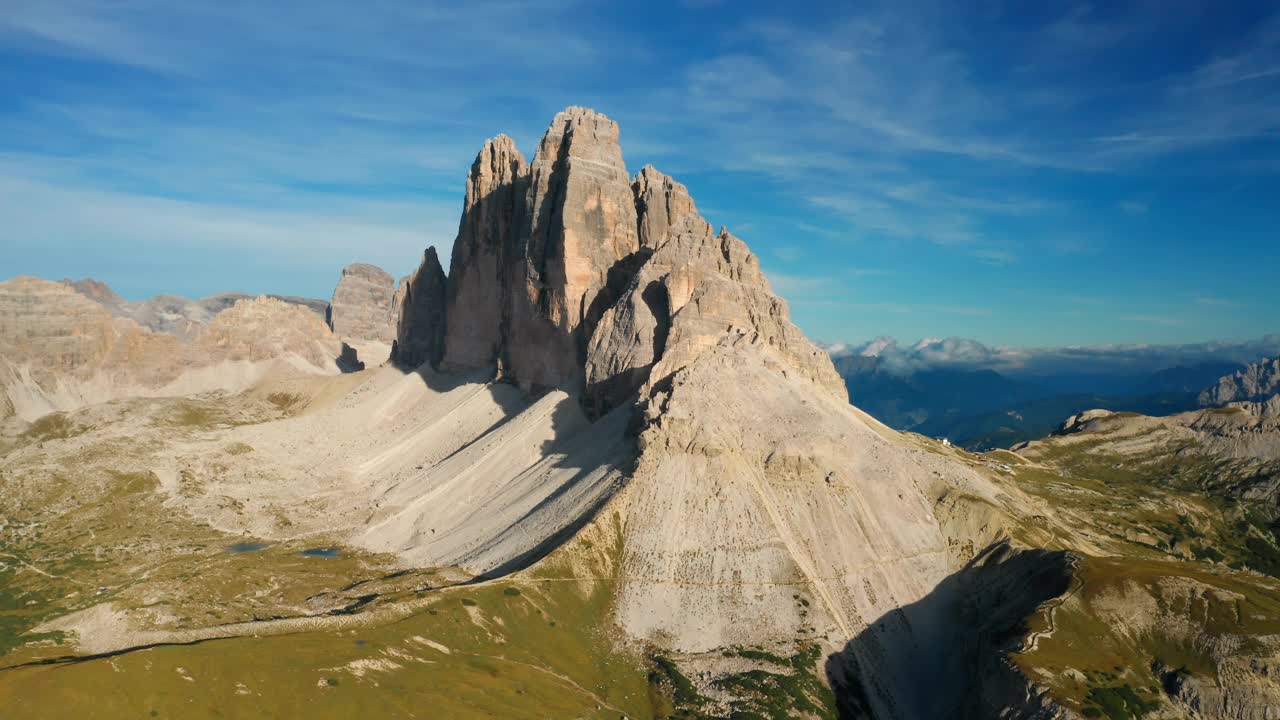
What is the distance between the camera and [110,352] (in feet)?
518

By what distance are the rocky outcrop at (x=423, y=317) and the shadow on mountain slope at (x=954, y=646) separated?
11133 cm

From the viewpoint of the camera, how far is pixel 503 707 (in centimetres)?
4962

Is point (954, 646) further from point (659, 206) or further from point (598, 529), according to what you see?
point (659, 206)

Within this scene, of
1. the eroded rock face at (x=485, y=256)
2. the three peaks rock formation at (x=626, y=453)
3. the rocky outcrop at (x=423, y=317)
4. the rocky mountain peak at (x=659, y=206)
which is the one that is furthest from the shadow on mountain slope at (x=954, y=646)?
the rocky outcrop at (x=423, y=317)

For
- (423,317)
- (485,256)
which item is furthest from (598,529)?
(423,317)

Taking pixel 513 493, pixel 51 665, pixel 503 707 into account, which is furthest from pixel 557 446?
pixel 51 665

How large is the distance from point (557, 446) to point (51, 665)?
61.8 metres

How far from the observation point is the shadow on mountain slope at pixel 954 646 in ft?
178

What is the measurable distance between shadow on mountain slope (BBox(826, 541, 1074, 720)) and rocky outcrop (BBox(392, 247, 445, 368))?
111330mm

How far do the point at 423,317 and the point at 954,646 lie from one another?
130 metres

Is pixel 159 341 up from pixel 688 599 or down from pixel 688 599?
up

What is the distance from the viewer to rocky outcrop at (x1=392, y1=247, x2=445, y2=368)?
521 ft

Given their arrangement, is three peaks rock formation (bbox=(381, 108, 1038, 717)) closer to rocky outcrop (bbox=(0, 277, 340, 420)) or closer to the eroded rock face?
the eroded rock face

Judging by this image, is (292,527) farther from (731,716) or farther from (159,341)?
(159,341)
